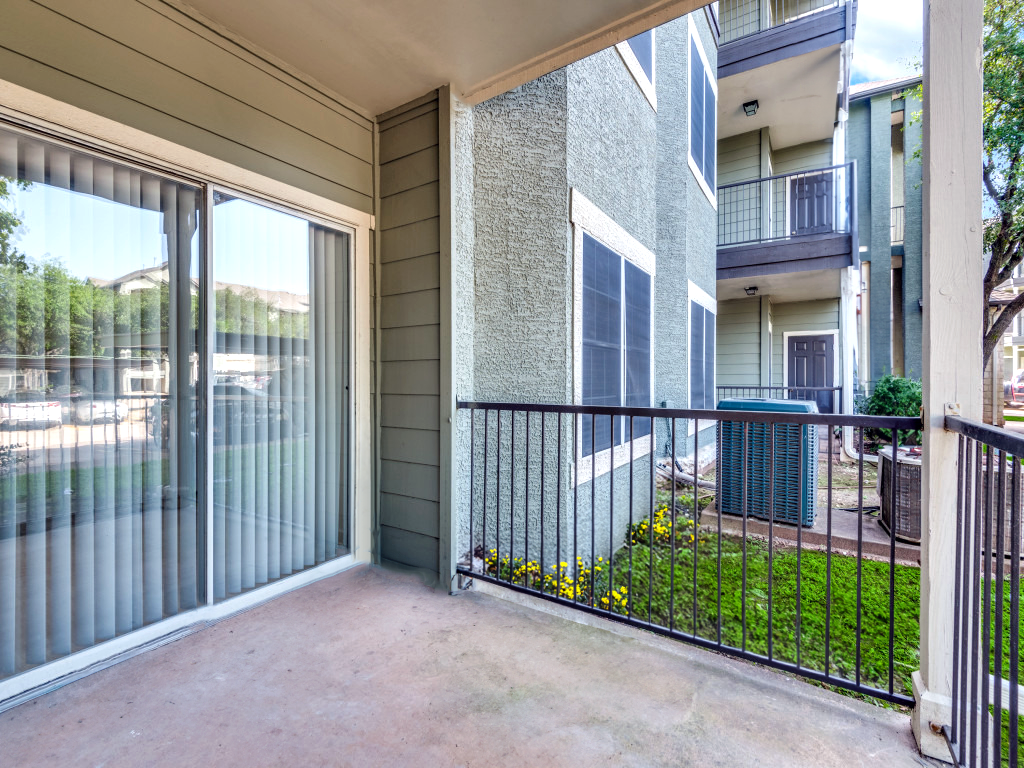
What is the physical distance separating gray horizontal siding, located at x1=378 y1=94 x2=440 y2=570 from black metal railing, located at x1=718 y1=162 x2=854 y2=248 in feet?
18.8

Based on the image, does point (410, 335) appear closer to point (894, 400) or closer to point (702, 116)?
point (702, 116)

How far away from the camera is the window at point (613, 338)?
324 cm

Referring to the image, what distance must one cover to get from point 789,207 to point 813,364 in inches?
129

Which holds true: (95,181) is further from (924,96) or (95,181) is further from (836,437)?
(836,437)

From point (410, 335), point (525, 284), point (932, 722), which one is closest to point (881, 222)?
point (525, 284)

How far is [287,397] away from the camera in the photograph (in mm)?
2434

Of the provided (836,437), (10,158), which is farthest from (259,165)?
(836,437)

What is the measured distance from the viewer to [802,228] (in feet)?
23.6

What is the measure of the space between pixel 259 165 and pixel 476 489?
195cm

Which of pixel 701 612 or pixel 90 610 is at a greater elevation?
pixel 90 610

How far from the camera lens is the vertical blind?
1.66m

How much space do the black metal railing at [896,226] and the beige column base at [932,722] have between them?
10.9 metres

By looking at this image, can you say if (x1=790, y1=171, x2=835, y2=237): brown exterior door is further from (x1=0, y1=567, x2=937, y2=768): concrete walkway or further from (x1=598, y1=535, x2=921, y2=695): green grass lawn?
(x1=0, y1=567, x2=937, y2=768): concrete walkway

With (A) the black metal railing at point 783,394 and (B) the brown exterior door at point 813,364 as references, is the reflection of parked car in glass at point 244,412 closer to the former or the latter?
(A) the black metal railing at point 783,394
